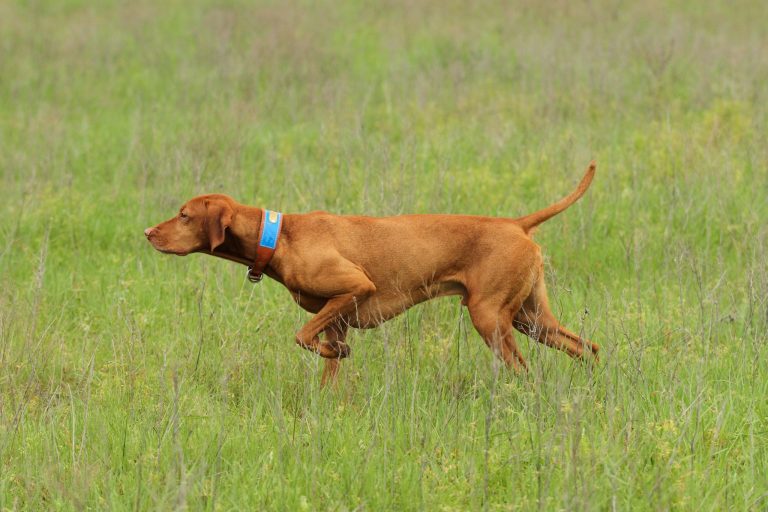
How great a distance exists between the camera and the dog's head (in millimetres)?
4863

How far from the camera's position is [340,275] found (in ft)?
15.8

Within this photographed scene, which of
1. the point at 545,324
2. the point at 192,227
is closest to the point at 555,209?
the point at 545,324

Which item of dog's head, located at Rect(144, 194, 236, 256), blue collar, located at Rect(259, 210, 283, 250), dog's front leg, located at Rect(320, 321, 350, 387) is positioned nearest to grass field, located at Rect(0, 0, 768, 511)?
dog's front leg, located at Rect(320, 321, 350, 387)

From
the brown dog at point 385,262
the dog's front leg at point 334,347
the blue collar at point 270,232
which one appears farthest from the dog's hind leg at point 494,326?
the blue collar at point 270,232

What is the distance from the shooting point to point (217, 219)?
15.9 feet

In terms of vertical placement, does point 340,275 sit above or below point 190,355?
above

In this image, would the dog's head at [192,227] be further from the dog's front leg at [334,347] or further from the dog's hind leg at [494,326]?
the dog's hind leg at [494,326]

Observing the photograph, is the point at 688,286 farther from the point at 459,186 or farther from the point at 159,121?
the point at 159,121

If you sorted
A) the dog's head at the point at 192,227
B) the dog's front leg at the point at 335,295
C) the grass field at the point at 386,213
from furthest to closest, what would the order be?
the dog's head at the point at 192,227 → the dog's front leg at the point at 335,295 → the grass field at the point at 386,213

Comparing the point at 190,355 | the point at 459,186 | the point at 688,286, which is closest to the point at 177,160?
the point at 459,186

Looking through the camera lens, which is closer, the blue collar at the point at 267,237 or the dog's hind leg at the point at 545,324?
the blue collar at the point at 267,237

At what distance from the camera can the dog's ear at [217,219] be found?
15.8 feet

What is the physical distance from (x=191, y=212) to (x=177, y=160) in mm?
2262

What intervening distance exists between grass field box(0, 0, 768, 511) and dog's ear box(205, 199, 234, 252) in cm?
50
